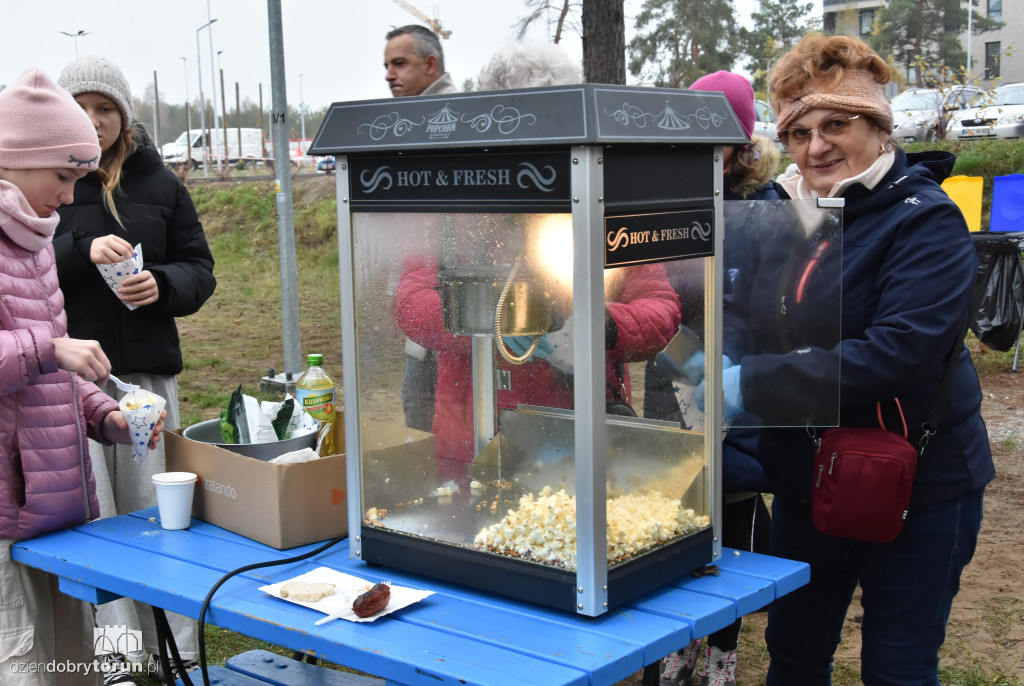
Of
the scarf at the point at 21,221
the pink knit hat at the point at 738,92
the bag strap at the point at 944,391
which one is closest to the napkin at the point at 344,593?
the scarf at the point at 21,221

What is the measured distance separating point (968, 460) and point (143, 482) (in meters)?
2.29

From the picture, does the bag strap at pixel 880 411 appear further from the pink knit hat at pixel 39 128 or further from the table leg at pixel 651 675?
the pink knit hat at pixel 39 128

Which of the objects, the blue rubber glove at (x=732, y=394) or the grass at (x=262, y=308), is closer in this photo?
the blue rubber glove at (x=732, y=394)

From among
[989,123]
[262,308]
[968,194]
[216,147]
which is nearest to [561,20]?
[968,194]

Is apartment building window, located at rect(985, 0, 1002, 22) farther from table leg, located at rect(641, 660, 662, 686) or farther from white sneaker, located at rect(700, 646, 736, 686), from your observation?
table leg, located at rect(641, 660, 662, 686)

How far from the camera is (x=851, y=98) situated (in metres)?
2.00

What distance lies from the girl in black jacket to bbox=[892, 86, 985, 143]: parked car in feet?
38.0

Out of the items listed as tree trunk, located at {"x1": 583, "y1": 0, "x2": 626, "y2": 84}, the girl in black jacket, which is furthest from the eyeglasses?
tree trunk, located at {"x1": 583, "y1": 0, "x2": 626, "y2": 84}

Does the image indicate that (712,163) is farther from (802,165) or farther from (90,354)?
(90,354)

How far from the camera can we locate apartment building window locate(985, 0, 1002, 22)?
43.5 m

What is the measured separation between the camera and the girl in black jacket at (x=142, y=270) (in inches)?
108

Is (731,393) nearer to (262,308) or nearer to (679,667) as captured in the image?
(679,667)

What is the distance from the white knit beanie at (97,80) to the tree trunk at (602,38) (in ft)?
13.0

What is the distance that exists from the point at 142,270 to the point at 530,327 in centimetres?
161
